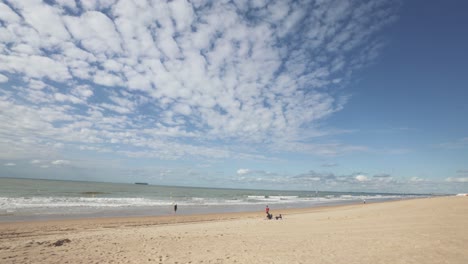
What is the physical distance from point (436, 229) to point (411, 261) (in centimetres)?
756

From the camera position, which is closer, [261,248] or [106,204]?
[261,248]

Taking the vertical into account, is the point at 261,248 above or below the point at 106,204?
above

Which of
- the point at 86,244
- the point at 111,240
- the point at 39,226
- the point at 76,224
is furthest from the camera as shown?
the point at 76,224

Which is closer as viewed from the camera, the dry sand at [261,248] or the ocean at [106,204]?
the dry sand at [261,248]

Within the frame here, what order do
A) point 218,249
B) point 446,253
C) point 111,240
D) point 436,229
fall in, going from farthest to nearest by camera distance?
point 436,229 < point 111,240 < point 218,249 < point 446,253

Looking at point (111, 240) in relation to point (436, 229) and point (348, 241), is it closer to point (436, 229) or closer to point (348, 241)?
point (348, 241)

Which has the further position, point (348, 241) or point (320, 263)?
point (348, 241)

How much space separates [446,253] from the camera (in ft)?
32.0

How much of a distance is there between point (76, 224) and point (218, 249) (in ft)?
48.7

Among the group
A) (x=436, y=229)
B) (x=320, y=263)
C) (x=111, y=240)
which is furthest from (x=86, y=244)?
(x=436, y=229)

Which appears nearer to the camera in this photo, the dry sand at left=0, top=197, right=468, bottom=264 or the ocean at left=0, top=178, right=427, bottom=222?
the dry sand at left=0, top=197, right=468, bottom=264

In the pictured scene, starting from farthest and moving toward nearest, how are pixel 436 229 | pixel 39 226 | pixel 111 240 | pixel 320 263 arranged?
pixel 39 226, pixel 436 229, pixel 111 240, pixel 320 263

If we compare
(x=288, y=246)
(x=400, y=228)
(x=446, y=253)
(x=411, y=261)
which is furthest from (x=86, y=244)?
(x=400, y=228)

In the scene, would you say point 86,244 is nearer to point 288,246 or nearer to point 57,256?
point 57,256
